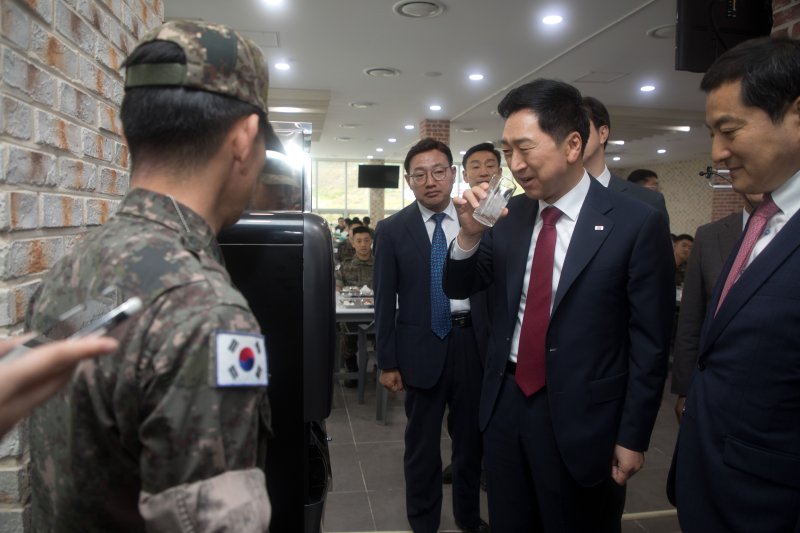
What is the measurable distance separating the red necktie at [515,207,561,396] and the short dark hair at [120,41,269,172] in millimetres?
1086

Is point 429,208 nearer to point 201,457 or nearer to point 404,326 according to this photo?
point 404,326

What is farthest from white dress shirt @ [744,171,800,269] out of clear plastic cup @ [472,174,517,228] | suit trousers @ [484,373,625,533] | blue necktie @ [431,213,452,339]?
blue necktie @ [431,213,452,339]

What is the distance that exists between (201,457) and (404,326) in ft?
6.13

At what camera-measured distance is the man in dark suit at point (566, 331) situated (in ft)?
4.89

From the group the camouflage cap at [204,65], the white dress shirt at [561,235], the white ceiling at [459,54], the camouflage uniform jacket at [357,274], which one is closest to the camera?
the camouflage cap at [204,65]

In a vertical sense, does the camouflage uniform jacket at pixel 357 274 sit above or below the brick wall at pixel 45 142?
below

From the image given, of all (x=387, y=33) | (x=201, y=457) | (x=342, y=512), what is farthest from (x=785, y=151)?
(x=387, y=33)

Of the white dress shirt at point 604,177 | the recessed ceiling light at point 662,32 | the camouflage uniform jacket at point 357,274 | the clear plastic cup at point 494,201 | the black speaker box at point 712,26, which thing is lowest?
the camouflage uniform jacket at point 357,274

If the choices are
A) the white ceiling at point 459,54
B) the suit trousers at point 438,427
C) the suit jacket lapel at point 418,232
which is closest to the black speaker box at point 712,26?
the suit jacket lapel at point 418,232

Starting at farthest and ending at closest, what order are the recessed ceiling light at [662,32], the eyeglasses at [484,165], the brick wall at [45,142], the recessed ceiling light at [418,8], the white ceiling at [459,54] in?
the recessed ceiling light at [662,32] → the white ceiling at [459,54] → the recessed ceiling light at [418,8] → the eyeglasses at [484,165] → the brick wall at [45,142]

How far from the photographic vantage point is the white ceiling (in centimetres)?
484

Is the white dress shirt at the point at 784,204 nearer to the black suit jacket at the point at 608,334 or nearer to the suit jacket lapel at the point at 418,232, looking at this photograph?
the black suit jacket at the point at 608,334

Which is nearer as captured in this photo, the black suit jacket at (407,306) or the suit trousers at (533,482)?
the suit trousers at (533,482)

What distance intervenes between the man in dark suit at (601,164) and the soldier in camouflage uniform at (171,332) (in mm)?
1893
